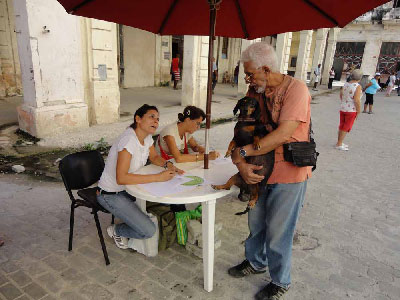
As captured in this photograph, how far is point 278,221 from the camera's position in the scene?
2.14 m

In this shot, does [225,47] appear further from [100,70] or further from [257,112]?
[257,112]

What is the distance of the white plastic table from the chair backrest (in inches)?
20.0

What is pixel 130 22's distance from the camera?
9.55ft

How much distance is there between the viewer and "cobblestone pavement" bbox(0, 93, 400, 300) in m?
2.38

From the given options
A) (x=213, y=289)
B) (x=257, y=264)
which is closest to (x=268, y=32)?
(x=257, y=264)

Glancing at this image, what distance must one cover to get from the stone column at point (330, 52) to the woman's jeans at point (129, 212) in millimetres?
24990

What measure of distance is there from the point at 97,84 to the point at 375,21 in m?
30.2

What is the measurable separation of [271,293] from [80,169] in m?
1.96

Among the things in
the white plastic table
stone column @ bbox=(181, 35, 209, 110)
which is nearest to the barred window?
stone column @ bbox=(181, 35, 209, 110)

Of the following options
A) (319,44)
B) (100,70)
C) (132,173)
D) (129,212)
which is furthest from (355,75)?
(319,44)

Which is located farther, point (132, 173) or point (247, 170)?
point (132, 173)

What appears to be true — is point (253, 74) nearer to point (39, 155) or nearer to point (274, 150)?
point (274, 150)

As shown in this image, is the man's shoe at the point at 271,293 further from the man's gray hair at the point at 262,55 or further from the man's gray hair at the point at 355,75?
the man's gray hair at the point at 355,75

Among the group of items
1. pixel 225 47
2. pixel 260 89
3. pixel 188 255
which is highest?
pixel 225 47
